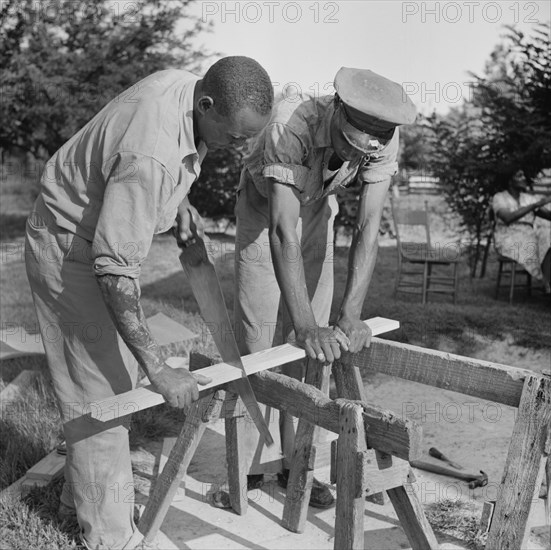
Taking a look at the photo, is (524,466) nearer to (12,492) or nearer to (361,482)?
(361,482)

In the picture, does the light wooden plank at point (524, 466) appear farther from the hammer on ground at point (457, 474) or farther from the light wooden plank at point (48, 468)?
the light wooden plank at point (48, 468)

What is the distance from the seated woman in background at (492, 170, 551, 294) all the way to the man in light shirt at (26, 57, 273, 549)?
19.4ft

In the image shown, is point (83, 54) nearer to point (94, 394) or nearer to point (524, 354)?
point (524, 354)

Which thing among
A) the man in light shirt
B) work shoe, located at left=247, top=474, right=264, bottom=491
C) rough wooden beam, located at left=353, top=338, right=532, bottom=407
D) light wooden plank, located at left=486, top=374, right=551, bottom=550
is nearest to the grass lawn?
the man in light shirt

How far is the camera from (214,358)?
361 cm

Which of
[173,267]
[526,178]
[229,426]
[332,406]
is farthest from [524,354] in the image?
[173,267]

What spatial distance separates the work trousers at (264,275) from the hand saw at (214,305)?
1.41 feet

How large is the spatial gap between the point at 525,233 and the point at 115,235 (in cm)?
695

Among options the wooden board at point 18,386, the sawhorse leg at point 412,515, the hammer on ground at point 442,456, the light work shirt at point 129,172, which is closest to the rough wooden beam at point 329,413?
the sawhorse leg at point 412,515

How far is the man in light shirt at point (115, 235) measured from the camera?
253 centimetres

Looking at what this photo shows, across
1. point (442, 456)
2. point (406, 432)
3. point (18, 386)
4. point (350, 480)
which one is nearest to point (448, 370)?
point (406, 432)

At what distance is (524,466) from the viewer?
2779 millimetres

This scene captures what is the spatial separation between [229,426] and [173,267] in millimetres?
8128

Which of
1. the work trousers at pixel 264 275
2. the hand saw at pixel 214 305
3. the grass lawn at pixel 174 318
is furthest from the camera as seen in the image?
the work trousers at pixel 264 275
